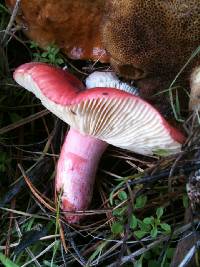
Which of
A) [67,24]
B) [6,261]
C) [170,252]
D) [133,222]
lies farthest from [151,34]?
[6,261]

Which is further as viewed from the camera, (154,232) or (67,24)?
(67,24)

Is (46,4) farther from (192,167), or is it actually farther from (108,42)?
(192,167)

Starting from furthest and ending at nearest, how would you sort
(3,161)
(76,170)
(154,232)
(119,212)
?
(3,161) < (76,170) < (119,212) < (154,232)

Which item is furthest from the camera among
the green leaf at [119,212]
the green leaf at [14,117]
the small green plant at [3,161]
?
the green leaf at [14,117]

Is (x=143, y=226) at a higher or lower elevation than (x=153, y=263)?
higher

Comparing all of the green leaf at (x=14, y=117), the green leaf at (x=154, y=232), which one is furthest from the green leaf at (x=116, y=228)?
the green leaf at (x=14, y=117)

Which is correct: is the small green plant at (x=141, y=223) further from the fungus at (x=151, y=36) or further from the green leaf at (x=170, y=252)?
the fungus at (x=151, y=36)

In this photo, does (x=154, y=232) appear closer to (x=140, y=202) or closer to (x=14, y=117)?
(x=140, y=202)
